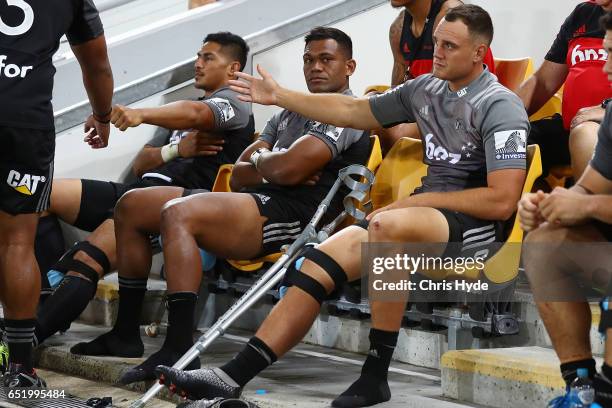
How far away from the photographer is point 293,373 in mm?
4391

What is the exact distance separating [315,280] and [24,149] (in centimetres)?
114

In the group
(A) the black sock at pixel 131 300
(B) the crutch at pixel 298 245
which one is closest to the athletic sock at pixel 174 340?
(B) the crutch at pixel 298 245

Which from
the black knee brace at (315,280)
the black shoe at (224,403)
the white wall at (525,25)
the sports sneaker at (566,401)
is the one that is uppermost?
the white wall at (525,25)

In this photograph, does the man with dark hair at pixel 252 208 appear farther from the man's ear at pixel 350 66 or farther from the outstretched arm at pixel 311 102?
the outstretched arm at pixel 311 102

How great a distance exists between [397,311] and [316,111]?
0.96 meters

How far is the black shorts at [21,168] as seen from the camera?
13.3 feet

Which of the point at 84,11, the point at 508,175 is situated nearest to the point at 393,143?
the point at 508,175

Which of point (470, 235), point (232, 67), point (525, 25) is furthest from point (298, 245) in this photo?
point (525, 25)

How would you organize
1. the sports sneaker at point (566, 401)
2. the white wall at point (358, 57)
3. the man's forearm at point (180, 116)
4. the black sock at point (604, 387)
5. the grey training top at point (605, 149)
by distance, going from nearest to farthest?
1. the black sock at point (604, 387)
2. the sports sneaker at point (566, 401)
3. the grey training top at point (605, 149)
4. the man's forearm at point (180, 116)
5. the white wall at point (358, 57)

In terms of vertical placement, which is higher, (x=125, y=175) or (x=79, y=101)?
(x=79, y=101)

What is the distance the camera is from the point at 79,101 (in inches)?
243

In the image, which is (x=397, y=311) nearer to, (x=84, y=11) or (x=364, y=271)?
(x=364, y=271)

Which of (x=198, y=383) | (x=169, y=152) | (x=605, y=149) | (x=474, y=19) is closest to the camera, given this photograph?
(x=605, y=149)

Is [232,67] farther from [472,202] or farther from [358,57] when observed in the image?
[472,202]
